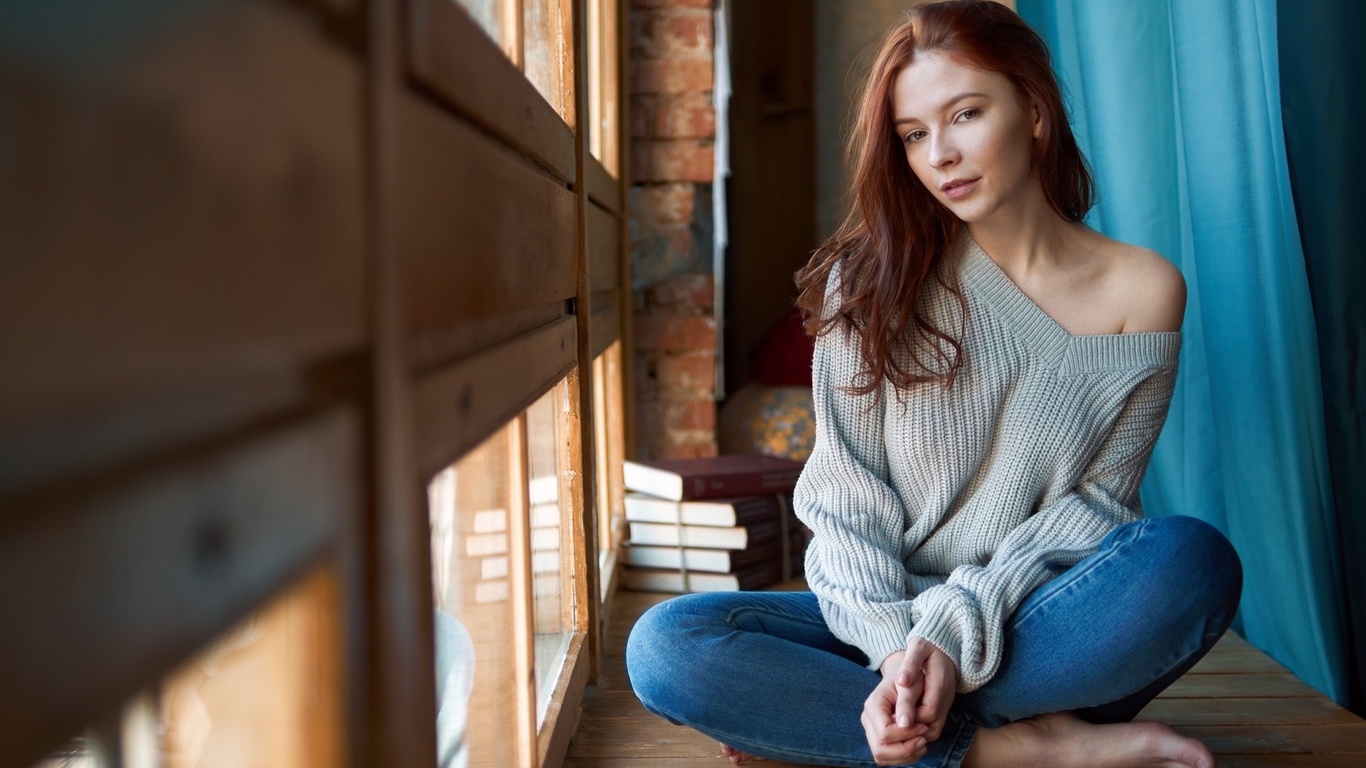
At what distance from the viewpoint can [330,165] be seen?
1.70 ft

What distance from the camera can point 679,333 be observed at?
2.79 metres

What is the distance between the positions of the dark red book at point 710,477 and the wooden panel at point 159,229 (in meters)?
1.86

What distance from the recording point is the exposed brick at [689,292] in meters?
2.78

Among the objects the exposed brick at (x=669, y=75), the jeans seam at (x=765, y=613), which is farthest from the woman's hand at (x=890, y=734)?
the exposed brick at (x=669, y=75)

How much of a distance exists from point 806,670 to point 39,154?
121 cm

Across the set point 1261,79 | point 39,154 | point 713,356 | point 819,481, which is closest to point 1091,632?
point 819,481

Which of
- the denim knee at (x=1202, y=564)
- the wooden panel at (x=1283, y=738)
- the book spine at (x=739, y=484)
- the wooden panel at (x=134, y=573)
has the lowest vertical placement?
the wooden panel at (x=1283, y=738)

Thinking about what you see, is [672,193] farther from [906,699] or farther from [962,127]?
[906,699]

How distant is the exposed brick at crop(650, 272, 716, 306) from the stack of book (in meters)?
0.47

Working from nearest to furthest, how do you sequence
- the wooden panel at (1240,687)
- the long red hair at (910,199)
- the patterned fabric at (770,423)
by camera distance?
the long red hair at (910,199) < the wooden panel at (1240,687) < the patterned fabric at (770,423)

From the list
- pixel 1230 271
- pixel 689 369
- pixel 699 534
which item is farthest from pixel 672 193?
pixel 1230 271

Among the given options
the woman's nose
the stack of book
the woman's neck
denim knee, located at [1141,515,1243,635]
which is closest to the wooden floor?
denim knee, located at [1141,515,1243,635]

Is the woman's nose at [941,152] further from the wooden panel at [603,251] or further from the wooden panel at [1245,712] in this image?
the wooden panel at [1245,712]

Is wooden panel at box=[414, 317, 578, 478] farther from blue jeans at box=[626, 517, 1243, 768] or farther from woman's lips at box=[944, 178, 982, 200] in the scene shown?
woman's lips at box=[944, 178, 982, 200]
